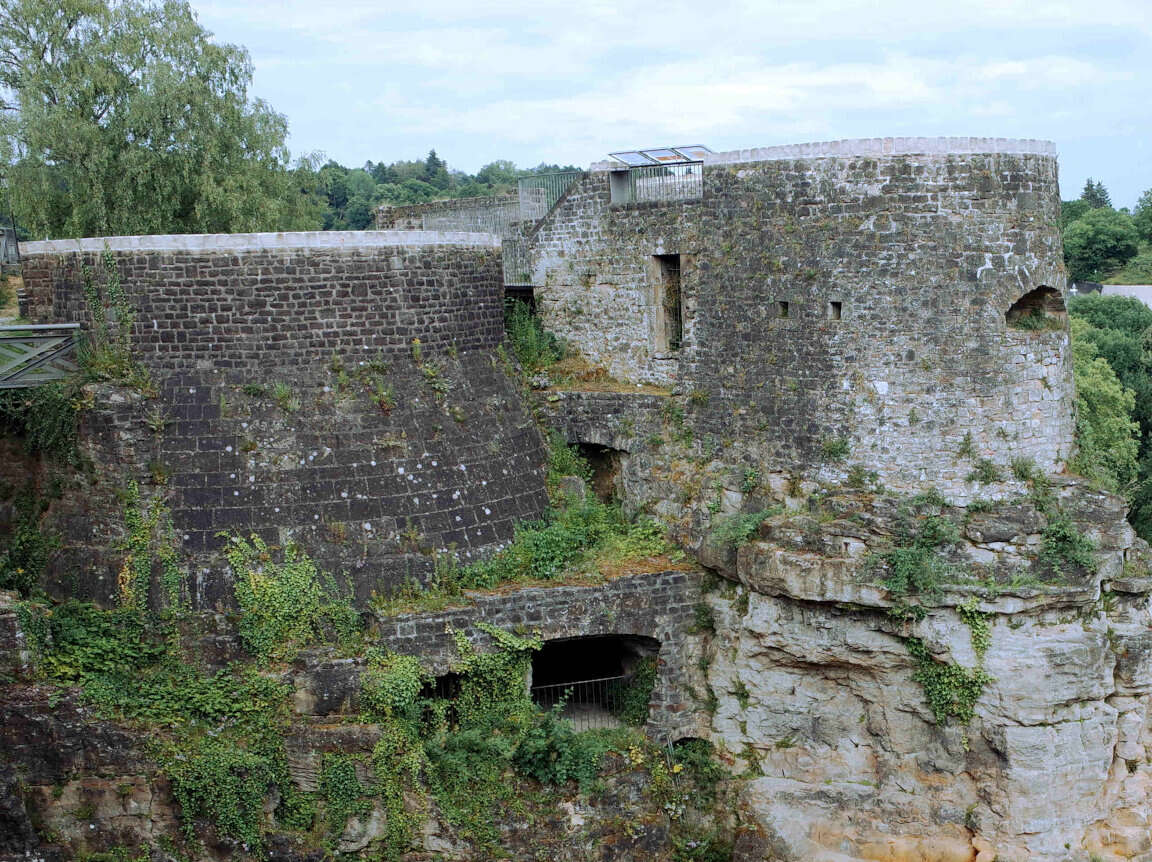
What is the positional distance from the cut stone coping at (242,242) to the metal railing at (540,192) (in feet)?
15.7

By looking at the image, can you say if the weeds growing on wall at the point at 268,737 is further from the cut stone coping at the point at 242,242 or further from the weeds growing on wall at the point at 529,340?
the weeds growing on wall at the point at 529,340

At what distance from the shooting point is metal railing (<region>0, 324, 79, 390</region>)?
1581cm

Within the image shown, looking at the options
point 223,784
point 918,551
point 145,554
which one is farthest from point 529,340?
point 223,784

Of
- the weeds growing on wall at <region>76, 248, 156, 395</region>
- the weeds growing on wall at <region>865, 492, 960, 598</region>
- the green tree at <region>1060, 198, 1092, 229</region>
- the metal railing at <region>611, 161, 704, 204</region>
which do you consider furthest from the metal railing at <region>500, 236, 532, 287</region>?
the green tree at <region>1060, 198, 1092, 229</region>

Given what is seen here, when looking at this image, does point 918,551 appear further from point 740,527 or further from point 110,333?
point 110,333

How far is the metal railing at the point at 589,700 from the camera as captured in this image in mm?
17375

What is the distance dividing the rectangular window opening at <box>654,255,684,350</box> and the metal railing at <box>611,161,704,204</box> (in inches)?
38.3

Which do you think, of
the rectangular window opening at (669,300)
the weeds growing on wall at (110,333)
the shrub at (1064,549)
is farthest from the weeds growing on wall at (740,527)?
the weeds growing on wall at (110,333)

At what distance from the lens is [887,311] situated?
15.4m

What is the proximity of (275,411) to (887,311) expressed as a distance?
833 centimetres

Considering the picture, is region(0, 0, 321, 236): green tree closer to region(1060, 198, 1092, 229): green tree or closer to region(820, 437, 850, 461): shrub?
region(820, 437, 850, 461): shrub

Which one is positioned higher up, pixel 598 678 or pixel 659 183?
pixel 659 183

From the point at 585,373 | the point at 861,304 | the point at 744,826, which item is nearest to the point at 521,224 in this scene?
the point at 585,373

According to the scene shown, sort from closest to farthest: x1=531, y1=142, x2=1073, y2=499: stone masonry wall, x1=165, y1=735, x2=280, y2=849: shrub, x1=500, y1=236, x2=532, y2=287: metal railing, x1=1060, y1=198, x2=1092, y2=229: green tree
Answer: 1. x1=165, y1=735, x2=280, y2=849: shrub
2. x1=531, y1=142, x2=1073, y2=499: stone masonry wall
3. x1=500, y1=236, x2=532, y2=287: metal railing
4. x1=1060, y1=198, x2=1092, y2=229: green tree
